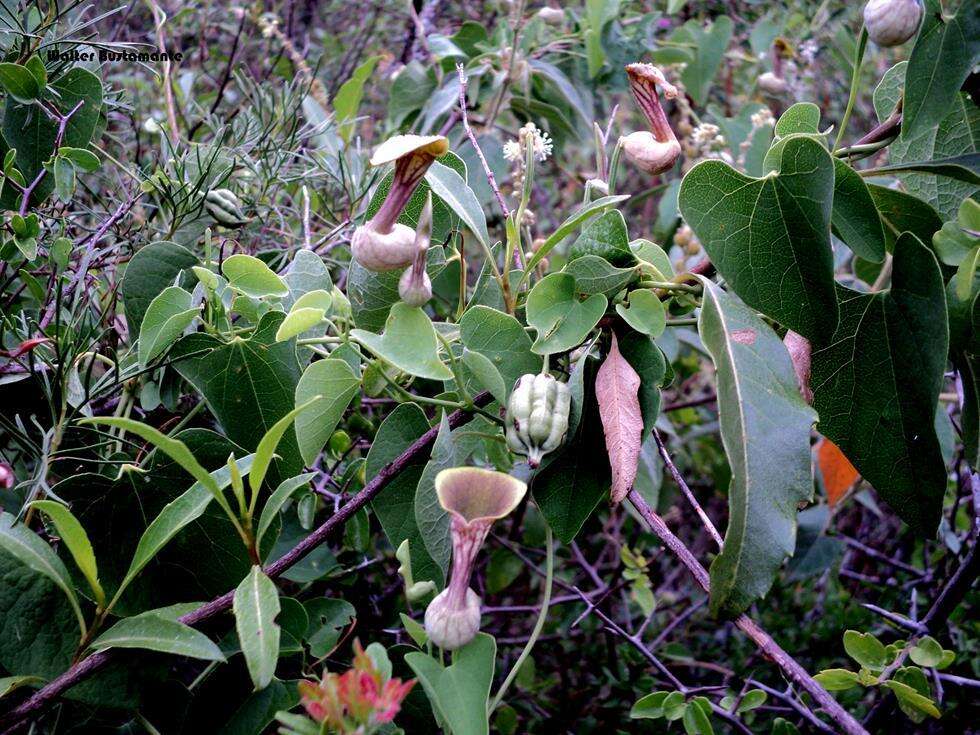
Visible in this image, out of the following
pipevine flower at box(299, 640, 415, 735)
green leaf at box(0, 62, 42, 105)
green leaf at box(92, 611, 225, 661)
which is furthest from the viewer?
green leaf at box(0, 62, 42, 105)

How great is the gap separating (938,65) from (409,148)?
400mm

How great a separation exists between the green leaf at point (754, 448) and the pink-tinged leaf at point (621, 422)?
0.21ft

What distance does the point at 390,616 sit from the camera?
0.99 m

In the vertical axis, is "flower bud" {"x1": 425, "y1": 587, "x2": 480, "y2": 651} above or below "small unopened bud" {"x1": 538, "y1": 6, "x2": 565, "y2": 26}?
below

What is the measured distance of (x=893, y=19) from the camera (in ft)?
1.94

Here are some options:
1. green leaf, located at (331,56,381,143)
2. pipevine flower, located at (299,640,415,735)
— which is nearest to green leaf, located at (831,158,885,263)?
pipevine flower, located at (299,640,415,735)

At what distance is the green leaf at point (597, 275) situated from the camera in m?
0.63

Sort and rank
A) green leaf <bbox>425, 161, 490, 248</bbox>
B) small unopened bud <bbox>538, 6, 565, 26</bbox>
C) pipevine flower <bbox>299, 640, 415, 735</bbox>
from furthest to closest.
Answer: small unopened bud <bbox>538, 6, 565, 26</bbox> → green leaf <bbox>425, 161, 490, 248</bbox> → pipevine flower <bbox>299, 640, 415, 735</bbox>

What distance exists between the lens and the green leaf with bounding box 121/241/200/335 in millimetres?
739

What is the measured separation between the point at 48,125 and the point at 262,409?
41 centimetres

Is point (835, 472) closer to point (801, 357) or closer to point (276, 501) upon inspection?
point (801, 357)

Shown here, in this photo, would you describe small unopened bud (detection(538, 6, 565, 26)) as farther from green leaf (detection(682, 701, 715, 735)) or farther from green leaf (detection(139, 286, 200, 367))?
green leaf (detection(682, 701, 715, 735))

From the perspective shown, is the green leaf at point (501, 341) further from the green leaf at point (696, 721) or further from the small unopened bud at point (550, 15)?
the small unopened bud at point (550, 15)

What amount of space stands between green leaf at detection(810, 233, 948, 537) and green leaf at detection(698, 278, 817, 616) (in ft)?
0.27
